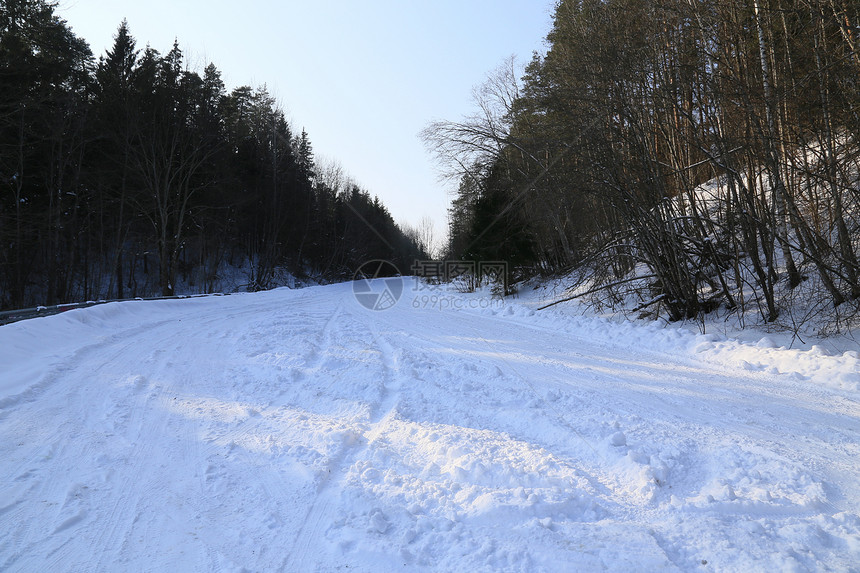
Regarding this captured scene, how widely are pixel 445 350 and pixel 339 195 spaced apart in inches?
2202

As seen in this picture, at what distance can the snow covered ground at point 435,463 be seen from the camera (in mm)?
2441

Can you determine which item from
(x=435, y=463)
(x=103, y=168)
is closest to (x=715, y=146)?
(x=435, y=463)

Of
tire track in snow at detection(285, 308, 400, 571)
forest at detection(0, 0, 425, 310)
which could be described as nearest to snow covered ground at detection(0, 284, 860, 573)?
tire track in snow at detection(285, 308, 400, 571)

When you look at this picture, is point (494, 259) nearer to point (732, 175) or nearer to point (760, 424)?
point (732, 175)

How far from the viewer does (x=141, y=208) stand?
76.9ft

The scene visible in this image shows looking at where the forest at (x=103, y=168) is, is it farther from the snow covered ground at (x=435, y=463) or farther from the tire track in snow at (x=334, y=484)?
the tire track in snow at (x=334, y=484)

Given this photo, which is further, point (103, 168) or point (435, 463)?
point (103, 168)

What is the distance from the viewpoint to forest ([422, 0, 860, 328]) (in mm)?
6930

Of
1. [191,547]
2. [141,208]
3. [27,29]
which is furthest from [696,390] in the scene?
[141,208]

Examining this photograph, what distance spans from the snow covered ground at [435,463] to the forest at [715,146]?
2634 millimetres

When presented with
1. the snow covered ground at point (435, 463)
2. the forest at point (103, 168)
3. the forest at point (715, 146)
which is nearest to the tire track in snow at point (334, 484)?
the snow covered ground at point (435, 463)

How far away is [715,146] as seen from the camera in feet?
29.3

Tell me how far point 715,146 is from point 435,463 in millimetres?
9467

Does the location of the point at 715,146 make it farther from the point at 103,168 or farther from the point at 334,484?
the point at 103,168
